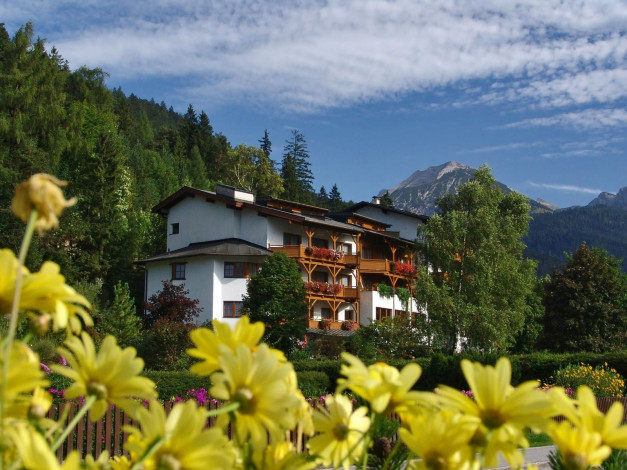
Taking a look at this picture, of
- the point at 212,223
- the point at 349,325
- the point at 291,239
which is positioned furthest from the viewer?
the point at 212,223

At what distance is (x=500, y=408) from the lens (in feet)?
3.79

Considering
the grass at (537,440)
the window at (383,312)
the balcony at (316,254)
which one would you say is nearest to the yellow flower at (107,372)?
the grass at (537,440)

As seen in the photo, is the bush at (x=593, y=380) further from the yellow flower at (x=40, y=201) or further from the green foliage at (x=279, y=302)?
the yellow flower at (x=40, y=201)

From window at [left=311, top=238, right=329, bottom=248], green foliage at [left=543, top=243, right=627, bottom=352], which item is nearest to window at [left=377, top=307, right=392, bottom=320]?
window at [left=311, top=238, right=329, bottom=248]

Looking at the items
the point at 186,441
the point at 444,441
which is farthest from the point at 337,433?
the point at 186,441

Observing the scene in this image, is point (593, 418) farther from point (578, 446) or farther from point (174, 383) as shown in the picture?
point (174, 383)

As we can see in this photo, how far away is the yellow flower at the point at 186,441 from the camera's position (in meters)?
1.03

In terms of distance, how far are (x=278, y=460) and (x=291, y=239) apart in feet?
120

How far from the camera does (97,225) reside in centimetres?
4216

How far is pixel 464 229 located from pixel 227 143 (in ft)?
182

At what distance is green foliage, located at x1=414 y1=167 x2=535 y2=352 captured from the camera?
3438cm

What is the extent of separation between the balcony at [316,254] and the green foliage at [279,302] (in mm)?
3169

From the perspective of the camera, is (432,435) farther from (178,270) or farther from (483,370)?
(178,270)

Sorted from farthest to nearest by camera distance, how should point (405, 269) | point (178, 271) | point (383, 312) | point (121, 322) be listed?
point (383, 312) < point (405, 269) < point (178, 271) < point (121, 322)
